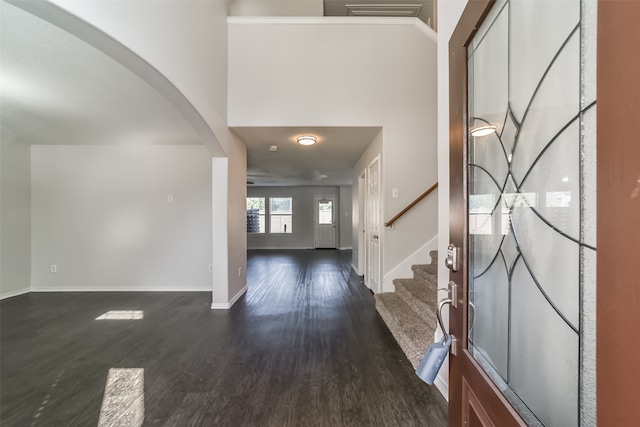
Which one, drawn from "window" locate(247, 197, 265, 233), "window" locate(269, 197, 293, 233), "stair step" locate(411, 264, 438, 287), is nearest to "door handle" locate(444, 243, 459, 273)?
"stair step" locate(411, 264, 438, 287)

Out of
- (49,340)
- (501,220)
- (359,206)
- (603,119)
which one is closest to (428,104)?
(359,206)

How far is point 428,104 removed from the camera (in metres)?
3.50

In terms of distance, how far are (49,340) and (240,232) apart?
225 cm

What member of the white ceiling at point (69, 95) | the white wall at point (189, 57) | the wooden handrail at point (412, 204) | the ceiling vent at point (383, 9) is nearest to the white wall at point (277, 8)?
the ceiling vent at point (383, 9)

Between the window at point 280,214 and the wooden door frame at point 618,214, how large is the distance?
9562 mm

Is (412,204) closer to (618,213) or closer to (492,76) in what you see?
(492,76)

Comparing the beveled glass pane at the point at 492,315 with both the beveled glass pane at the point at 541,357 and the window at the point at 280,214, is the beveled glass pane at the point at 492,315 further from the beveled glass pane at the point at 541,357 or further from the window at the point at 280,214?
the window at the point at 280,214

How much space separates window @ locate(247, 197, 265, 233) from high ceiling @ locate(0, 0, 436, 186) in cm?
479

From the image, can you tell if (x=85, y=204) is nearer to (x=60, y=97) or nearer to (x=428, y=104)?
(x=60, y=97)

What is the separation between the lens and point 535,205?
2.36 feet

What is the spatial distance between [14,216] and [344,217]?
8.00 meters

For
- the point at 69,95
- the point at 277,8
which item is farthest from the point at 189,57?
the point at 277,8

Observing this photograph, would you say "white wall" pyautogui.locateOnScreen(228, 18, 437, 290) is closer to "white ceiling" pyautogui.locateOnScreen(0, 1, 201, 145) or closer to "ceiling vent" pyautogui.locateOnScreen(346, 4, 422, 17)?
"white ceiling" pyautogui.locateOnScreen(0, 1, 201, 145)

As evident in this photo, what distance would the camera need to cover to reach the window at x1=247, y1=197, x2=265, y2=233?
9.83 metres
